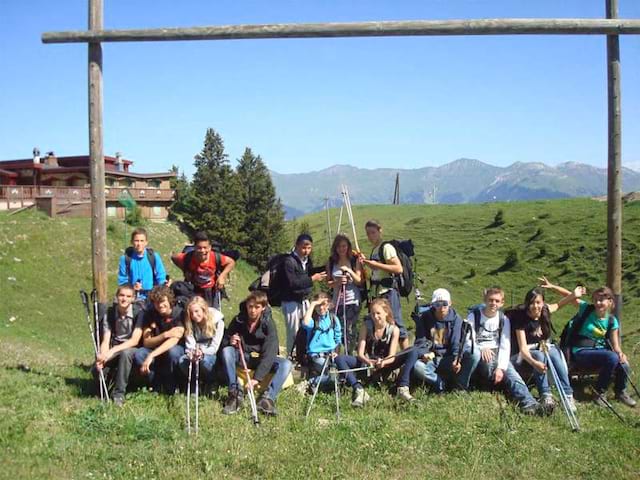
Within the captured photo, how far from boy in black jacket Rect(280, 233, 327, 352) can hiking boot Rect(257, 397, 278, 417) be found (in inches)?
54.5

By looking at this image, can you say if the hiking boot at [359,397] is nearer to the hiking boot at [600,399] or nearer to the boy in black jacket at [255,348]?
the boy in black jacket at [255,348]

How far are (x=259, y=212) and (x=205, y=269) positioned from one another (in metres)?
36.5

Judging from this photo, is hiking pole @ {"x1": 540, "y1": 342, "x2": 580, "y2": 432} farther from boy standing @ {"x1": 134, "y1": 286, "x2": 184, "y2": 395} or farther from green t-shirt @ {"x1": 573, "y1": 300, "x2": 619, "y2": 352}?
boy standing @ {"x1": 134, "y1": 286, "x2": 184, "y2": 395}

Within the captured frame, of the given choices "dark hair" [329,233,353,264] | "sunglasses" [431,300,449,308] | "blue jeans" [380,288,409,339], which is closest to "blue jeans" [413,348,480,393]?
"blue jeans" [380,288,409,339]

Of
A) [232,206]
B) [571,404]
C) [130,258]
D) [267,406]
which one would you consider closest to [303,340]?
[267,406]

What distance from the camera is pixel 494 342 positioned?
820 centimetres

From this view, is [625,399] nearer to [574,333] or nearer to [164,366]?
[574,333]

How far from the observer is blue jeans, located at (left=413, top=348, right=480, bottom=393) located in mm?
8062

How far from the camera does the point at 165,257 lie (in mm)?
36688

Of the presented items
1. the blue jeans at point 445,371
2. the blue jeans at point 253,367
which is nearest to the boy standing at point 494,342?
the blue jeans at point 445,371

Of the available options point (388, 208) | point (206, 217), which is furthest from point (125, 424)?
point (388, 208)

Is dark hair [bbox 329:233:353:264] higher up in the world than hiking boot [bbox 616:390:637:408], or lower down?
higher up

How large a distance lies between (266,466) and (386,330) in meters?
2.87

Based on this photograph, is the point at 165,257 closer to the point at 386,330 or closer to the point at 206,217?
the point at 206,217
